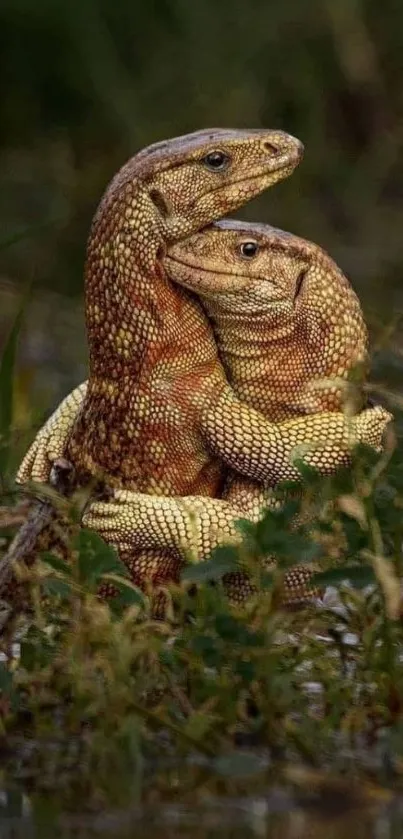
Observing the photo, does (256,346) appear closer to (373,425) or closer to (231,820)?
(373,425)

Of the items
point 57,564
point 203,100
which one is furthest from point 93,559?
point 203,100

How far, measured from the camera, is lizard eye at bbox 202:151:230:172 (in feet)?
16.9

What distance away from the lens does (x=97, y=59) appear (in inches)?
462

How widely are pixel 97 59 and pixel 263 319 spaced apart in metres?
6.76

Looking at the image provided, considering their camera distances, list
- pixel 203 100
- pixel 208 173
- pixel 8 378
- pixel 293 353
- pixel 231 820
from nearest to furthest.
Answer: pixel 231 820 < pixel 208 173 < pixel 293 353 < pixel 8 378 < pixel 203 100

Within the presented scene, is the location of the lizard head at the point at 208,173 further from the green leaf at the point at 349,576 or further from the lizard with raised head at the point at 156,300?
the green leaf at the point at 349,576

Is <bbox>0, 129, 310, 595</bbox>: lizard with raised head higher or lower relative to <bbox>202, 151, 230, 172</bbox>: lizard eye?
lower

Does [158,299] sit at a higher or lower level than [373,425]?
higher

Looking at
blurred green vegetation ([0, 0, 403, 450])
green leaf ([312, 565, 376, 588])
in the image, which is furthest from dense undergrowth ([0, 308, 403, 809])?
blurred green vegetation ([0, 0, 403, 450])

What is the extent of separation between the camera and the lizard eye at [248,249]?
5172mm

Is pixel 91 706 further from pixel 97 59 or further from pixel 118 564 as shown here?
pixel 97 59

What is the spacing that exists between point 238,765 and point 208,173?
1436 millimetres

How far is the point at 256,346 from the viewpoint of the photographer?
5.23 meters

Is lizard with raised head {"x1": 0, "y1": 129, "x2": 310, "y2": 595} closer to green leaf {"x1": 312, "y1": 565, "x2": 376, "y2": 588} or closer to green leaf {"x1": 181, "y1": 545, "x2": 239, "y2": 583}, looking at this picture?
green leaf {"x1": 181, "y1": 545, "x2": 239, "y2": 583}
